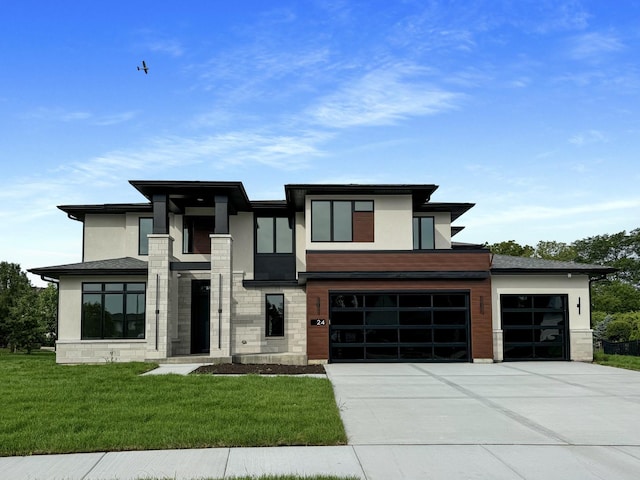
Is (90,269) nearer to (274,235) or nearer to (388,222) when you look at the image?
(274,235)

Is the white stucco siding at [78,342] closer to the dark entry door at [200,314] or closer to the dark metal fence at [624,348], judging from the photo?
the dark entry door at [200,314]

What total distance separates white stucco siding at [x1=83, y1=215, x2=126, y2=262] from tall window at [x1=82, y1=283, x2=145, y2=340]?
2868 millimetres

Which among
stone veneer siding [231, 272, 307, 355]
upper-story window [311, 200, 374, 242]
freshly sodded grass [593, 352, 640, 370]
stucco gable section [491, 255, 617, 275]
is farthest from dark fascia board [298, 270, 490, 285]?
freshly sodded grass [593, 352, 640, 370]

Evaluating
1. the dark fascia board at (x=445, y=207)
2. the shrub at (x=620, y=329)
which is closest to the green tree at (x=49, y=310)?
the dark fascia board at (x=445, y=207)

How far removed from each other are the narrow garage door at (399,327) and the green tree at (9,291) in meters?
23.6

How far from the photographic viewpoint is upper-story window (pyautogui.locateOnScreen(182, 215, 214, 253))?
80.8 feet

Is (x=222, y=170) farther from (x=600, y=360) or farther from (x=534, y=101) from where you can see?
(x=600, y=360)

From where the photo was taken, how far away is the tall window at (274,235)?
24.8m

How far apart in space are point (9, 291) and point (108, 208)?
774 inches

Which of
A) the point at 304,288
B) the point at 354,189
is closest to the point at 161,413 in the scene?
the point at 354,189

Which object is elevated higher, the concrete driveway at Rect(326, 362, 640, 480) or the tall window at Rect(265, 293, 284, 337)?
the tall window at Rect(265, 293, 284, 337)

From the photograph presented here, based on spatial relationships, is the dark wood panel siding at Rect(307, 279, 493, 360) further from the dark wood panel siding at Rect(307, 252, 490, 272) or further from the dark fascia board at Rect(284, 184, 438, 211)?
the dark fascia board at Rect(284, 184, 438, 211)

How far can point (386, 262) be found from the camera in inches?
821

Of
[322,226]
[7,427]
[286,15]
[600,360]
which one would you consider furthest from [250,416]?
[600,360]
